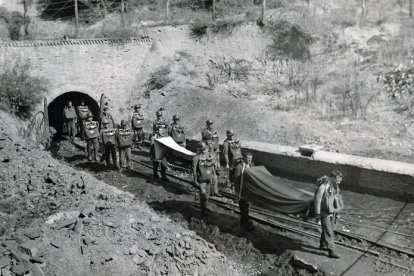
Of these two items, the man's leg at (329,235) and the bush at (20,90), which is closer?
the man's leg at (329,235)

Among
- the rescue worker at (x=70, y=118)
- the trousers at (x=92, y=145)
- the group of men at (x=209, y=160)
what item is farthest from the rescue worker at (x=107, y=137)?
the rescue worker at (x=70, y=118)

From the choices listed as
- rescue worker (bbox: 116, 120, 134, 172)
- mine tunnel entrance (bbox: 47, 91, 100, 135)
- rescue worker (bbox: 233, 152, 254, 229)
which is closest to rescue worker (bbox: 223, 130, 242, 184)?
rescue worker (bbox: 233, 152, 254, 229)

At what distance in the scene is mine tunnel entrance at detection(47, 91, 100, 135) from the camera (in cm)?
2131

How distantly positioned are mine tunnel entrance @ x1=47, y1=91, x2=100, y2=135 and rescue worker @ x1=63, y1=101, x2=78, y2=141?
6.55 feet

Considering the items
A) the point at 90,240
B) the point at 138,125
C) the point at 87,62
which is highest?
the point at 87,62

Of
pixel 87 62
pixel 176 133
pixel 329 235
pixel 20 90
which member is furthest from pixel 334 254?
pixel 87 62

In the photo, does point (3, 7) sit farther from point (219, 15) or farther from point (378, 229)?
point (378, 229)

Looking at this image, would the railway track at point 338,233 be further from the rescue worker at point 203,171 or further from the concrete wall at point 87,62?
the concrete wall at point 87,62

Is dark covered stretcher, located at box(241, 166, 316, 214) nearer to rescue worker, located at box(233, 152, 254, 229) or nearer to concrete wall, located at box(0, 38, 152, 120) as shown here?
rescue worker, located at box(233, 152, 254, 229)

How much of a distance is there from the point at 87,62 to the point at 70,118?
321 centimetres

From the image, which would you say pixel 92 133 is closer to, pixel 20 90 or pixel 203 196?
pixel 20 90

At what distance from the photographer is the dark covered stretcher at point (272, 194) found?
8273 mm

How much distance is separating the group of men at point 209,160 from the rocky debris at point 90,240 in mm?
1602

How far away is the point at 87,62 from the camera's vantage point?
20.5 m
